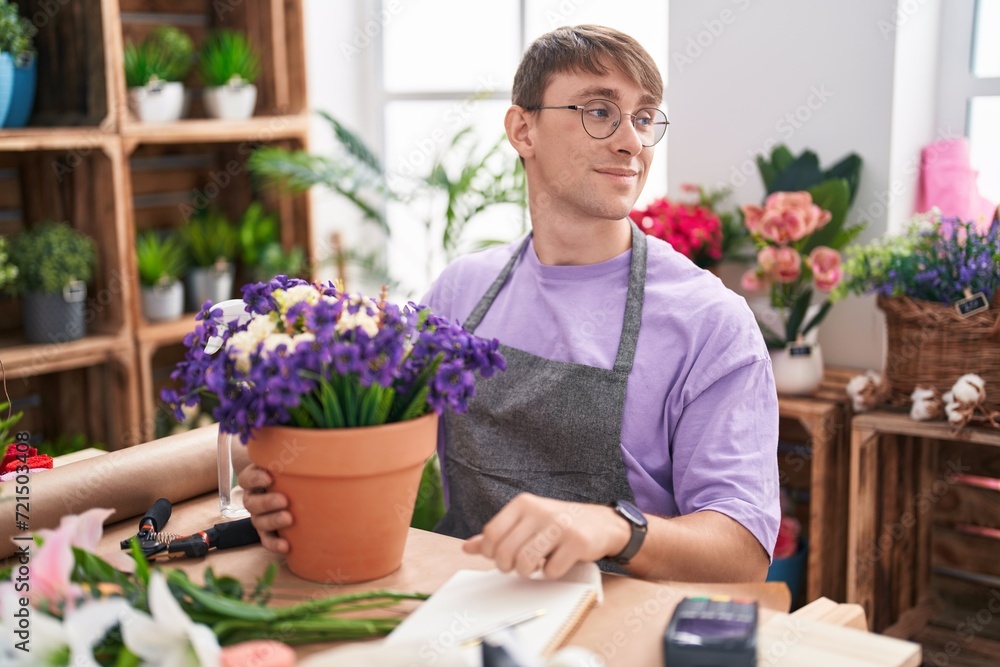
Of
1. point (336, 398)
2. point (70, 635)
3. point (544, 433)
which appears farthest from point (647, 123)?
point (70, 635)

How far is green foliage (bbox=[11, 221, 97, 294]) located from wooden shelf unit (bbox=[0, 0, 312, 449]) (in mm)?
109

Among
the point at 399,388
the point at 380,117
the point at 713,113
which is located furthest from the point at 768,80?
the point at 399,388

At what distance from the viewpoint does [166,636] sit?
89 cm

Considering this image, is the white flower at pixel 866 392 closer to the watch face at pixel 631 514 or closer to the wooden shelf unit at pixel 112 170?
the watch face at pixel 631 514

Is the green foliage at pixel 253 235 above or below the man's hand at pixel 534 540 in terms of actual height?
above

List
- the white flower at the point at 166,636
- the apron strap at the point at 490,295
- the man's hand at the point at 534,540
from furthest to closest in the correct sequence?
the apron strap at the point at 490,295 < the man's hand at the point at 534,540 < the white flower at the point at 166,636

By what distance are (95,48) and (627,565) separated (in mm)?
2267

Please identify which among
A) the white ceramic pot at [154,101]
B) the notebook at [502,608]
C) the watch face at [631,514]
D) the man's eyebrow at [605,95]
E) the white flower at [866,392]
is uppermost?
the white ceramic pot at [154,101]

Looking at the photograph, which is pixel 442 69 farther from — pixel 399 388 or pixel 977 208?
pixel 399 388

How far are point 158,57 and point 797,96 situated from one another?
1828 mm

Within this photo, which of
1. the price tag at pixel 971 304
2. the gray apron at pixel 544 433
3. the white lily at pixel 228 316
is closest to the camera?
the white lily at pixel 228 316

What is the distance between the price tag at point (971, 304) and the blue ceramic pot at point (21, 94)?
94.0 inches

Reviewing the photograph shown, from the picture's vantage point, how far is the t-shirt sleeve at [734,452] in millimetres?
1419

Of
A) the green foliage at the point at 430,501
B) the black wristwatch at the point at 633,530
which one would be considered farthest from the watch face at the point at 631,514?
the green foliage at the point at 430,501
